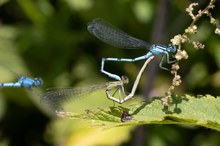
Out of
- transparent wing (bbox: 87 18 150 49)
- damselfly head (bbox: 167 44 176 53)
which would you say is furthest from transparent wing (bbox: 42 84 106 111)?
damselfly head (bbox: 167 44 176 53)

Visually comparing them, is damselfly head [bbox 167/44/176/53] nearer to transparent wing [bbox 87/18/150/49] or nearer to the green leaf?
transparent wing [bbox 87/18/150/49]

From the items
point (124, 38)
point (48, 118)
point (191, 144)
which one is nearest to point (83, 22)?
point (48, 118)

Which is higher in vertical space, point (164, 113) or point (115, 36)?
point (115, 36)

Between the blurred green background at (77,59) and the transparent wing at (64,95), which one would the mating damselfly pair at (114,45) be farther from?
the blurred green background at (77,59)

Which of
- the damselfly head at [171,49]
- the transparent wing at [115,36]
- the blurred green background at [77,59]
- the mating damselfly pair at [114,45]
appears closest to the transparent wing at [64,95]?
the mating damselfly pair at [114,45]

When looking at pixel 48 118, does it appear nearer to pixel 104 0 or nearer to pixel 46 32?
pixel 46 32

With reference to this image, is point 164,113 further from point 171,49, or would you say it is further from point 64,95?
point 64,95

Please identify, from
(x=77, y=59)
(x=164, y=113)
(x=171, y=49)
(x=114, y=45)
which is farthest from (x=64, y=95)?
(x=77, y=59)
